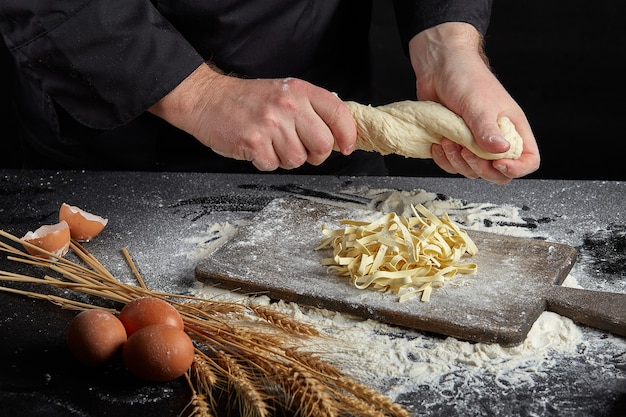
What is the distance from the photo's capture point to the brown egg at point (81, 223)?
2.04 metres

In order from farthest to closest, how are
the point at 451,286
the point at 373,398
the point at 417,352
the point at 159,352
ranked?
1. the point at 451,286
2. the point at 417,352
3. the point at 159,352
4. the point at 373,398

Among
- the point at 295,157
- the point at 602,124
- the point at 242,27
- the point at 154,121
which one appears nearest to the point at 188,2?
the point at 242,27

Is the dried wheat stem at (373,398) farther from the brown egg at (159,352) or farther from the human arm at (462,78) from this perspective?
the human arm at (462,78)

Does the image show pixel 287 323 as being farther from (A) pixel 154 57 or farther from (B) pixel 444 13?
(B) pixel 444 13

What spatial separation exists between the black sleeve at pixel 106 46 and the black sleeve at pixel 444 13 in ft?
2.18

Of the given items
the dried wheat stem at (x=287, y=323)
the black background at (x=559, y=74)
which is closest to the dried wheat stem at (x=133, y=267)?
the dried wheat stem at (x=287, y=323)

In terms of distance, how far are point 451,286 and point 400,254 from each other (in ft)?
0.41

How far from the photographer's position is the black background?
3982 millimetres

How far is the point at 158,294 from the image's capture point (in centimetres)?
176

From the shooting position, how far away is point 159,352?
1484 millimetres

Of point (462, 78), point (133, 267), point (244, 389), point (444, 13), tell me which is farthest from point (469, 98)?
point (244, 389)

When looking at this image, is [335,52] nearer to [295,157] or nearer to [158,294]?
[295,157]

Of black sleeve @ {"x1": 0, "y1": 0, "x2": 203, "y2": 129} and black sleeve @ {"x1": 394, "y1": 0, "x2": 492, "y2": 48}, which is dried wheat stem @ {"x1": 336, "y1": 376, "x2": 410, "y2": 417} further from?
black sleeve @ {"x1": 394, "y1": 0, "x2": 492, "y2": 48}

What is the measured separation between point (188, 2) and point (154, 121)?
39cm
